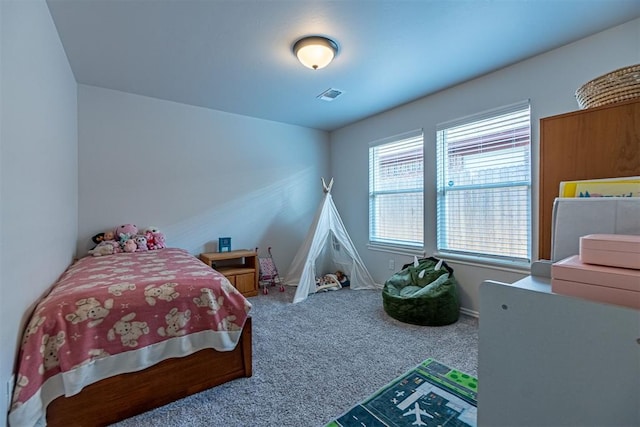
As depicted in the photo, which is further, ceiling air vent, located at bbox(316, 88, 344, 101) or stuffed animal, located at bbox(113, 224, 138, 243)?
ceiling air vent, located at bbox(316, 88, 344, 101)

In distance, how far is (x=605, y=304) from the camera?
0.71 m

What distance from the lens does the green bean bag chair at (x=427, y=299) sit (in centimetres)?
262

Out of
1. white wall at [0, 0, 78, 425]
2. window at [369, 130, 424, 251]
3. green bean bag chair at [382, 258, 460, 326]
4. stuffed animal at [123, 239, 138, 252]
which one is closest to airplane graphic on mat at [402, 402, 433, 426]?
green bean bag chair at [382, 258, 460, 326]

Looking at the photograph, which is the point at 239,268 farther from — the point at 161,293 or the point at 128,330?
the point at 128,330

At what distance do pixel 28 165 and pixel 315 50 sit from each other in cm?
195

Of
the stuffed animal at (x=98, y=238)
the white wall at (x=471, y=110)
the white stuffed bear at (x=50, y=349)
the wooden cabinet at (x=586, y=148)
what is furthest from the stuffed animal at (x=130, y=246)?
the wooden cabinet at (x=586, y=148)

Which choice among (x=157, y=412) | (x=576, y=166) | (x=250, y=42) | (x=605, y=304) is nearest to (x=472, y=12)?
(x=576, y=166)

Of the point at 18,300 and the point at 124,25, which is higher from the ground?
the point at 124,25

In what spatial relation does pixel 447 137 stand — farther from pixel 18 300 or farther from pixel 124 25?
pixel 18 300

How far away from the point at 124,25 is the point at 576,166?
115 inches

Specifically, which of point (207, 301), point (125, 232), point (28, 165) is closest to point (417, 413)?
point (207, 301)

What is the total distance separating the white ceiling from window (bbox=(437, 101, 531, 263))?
0.54 metres

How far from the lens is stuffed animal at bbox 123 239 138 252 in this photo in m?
2.92

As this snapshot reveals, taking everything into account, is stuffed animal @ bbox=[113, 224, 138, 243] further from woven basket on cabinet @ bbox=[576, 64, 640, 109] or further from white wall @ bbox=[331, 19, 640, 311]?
woven basket on cabinet @ bbox=[576, 64, 640, 109]
